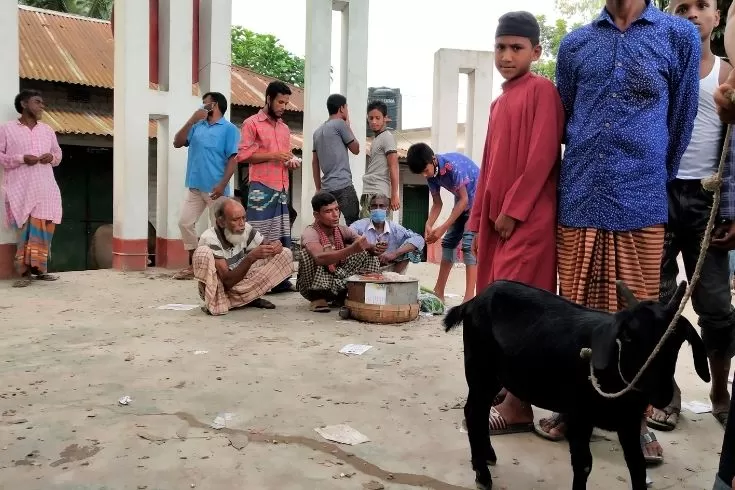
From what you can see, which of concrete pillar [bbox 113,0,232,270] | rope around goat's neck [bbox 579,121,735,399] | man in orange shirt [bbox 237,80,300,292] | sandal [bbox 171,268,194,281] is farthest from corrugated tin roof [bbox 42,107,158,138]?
rope around goat's neck [bbox 579,121,735,399]

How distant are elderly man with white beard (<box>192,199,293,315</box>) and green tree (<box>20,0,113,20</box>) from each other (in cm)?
1828

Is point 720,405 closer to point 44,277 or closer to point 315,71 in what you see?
point 315,71

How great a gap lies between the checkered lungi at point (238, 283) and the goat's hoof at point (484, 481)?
3.37 metres

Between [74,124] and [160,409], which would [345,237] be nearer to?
[160,409]

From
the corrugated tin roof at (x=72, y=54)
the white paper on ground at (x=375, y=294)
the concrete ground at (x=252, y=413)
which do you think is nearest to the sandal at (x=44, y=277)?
the concrete ground at (x=252, y=413)

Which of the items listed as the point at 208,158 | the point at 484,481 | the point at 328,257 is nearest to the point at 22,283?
the point at 208,158

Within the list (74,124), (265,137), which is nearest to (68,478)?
(265,137)

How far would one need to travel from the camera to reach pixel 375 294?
5199mm

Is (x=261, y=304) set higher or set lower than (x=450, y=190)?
lower

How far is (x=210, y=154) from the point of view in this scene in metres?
7.23

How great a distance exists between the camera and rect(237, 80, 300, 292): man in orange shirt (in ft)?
20.5

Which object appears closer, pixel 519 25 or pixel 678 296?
pixel 678 296

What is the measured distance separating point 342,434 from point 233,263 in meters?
2.92

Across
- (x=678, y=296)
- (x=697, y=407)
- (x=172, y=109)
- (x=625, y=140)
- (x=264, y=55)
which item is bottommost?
(x=697, y=407)
